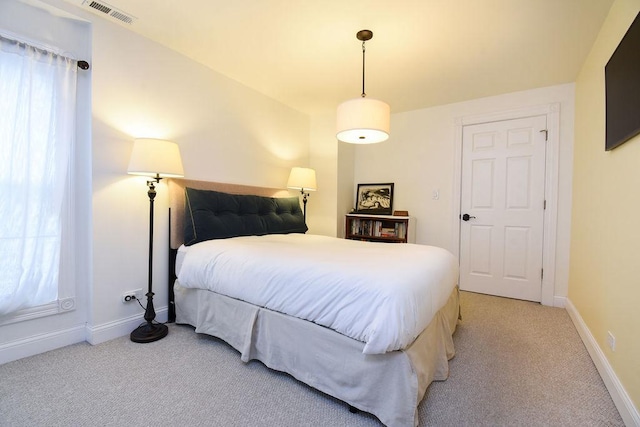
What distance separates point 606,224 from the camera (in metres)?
1.85

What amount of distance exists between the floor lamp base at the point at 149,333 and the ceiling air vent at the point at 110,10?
90.3 inches

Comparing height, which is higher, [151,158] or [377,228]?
[151,158]

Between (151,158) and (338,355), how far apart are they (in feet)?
5.99

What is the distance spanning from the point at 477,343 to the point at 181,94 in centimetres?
324

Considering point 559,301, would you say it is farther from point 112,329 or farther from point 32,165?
point 32,165

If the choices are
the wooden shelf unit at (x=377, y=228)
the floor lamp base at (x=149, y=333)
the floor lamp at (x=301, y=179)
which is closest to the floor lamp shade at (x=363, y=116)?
the floor lamp at (x=301, y=179)

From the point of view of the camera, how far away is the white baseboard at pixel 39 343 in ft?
5.92

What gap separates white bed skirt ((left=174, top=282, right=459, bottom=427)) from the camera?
1299 millimetres

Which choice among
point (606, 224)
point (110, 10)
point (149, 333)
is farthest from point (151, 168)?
point (606, 224)

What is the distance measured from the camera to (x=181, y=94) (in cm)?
260

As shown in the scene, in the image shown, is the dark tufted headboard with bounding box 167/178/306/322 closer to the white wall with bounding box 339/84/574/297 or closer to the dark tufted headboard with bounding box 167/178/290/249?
the dark tufted headboard with bounding box 167/178/290/249

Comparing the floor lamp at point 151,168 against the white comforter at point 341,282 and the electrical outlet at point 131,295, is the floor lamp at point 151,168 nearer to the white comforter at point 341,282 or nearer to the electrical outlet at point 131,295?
the electrical outlet at point 131,295

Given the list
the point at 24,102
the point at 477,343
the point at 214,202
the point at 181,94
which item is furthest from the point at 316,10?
the point at 477,343

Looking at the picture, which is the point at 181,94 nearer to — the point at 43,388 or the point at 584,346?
the point at 43,388
